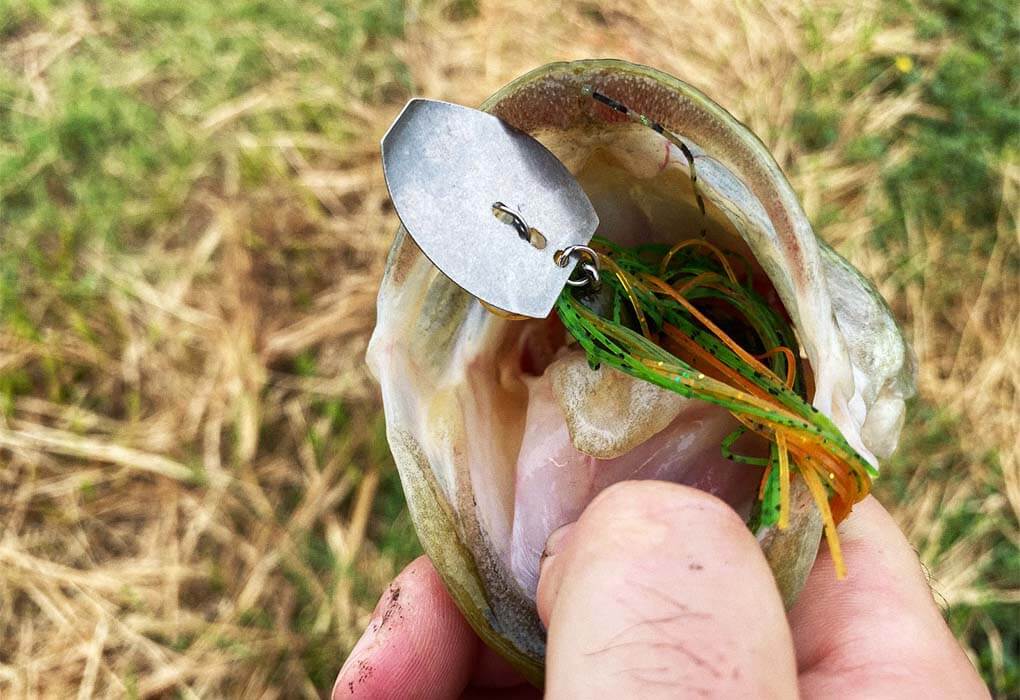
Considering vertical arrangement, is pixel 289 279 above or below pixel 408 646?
below

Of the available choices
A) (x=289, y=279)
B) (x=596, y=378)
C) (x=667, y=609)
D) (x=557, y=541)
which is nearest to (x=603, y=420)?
(x=596, y=378)

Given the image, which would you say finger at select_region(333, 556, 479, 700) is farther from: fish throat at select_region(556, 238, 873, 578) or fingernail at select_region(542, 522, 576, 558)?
fish throat at select_region(556, 238, 873, 578)

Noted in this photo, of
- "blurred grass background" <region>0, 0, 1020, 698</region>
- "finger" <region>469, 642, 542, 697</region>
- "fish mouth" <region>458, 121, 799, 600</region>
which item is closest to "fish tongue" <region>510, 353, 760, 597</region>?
"fish mouth" <region>458, 121, 799, 600</region>

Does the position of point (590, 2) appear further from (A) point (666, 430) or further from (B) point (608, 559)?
(B) point (608, 559)

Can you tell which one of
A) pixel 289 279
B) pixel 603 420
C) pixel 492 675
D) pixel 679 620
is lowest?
pixel 289 279

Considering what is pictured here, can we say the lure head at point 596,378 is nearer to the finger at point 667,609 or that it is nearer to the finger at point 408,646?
the finger at point 667,609

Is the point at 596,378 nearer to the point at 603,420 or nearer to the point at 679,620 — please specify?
the point at 603,420
